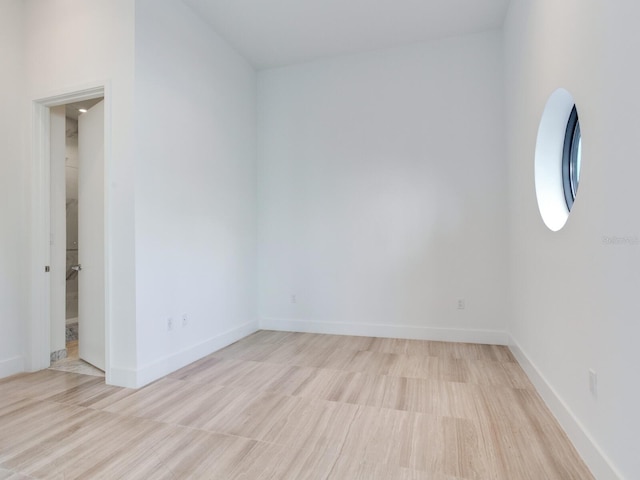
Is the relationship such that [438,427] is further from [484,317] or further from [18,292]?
[18,292]

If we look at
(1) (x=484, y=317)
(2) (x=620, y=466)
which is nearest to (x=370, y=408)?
(2) (x=620, y=466)

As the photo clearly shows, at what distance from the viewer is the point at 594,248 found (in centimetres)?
161

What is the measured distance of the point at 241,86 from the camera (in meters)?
4.19

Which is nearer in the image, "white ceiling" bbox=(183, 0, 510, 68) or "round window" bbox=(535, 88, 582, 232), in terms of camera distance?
"round window" bbox=(535, 88, 582, 232)

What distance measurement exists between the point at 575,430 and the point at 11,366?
167 inches

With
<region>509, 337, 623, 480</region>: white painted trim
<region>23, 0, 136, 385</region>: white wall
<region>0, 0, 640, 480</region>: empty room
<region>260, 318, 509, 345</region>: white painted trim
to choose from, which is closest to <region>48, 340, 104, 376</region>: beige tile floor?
<region>0, 0, 640, 480</region>: empty room

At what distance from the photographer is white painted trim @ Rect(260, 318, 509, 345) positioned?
3.65 m

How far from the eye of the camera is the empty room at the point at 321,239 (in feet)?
5.52

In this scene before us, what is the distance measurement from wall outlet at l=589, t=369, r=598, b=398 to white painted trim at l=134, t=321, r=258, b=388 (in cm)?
292

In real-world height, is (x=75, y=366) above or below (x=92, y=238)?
below

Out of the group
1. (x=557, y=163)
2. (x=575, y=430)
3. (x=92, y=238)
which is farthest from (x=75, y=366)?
(x=557, y=163)

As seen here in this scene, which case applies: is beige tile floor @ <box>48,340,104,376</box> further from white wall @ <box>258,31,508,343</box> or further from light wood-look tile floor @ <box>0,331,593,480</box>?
white wall @ <box>258,31,508,343</box>

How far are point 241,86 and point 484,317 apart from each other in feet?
12.8

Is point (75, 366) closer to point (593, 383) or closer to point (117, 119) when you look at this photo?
point (117, 119)
